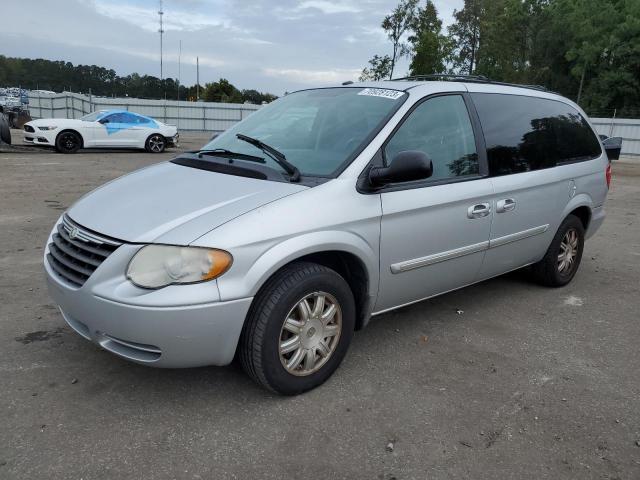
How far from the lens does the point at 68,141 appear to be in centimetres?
1633

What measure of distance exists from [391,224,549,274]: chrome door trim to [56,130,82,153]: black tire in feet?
50.3

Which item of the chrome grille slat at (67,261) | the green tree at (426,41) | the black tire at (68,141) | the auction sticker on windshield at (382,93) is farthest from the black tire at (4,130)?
the green tree at (426,41)

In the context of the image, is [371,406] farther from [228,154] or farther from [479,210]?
[228,154]

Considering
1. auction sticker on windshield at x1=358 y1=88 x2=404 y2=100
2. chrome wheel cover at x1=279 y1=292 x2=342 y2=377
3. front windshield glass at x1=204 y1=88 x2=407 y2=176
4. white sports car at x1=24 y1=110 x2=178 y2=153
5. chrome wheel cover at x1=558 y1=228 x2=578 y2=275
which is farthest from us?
white sports car at x1=24 y1=110 x2=178 y2=153

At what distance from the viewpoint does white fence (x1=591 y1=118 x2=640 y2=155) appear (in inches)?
1073

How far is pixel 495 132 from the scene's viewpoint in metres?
4.01

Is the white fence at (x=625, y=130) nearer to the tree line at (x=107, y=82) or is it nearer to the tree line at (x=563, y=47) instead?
the tree line at (x=563, y=47)

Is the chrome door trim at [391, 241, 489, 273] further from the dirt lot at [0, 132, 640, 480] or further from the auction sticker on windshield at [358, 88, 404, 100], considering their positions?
the auction sticker on windshield at [358, 88, 404, 100]

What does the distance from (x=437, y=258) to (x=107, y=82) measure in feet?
268

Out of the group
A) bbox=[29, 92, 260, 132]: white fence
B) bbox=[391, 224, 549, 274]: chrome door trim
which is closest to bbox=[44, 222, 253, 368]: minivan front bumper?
bbox=[391, 224, 549, 274]: chrome door trim

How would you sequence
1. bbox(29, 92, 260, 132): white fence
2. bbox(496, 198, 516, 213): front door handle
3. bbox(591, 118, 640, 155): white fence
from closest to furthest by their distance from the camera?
bbox(496, 198, 516, 213): front door handle < bbox(591, 118, 640, 155): white fence < bbox(29, 92, 260, 132): white fence

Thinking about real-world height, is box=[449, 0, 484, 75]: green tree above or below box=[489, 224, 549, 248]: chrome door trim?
above

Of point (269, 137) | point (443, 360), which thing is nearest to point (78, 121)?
point (269, 137)

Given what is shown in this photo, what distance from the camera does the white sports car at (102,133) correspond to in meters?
16.1
